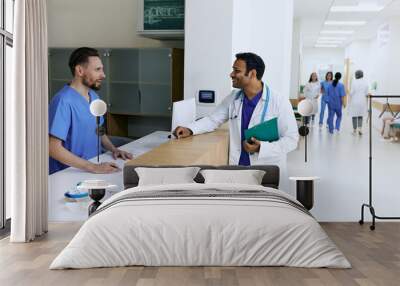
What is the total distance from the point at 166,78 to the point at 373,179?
2.58 meters

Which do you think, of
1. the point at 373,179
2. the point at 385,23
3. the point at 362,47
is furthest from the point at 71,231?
the point at 362,47

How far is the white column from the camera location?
5.86m

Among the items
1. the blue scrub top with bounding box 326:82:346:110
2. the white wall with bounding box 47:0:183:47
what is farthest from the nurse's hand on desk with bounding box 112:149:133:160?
the blue scrub top with bounding box 326:82:346:110

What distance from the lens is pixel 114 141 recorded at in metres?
6.20

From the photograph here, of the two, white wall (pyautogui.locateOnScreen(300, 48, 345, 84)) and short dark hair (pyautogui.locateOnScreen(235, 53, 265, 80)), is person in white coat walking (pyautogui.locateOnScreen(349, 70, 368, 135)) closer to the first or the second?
short dark hair (pyautogui.locateOnScreen(235, 53, 265, 80))

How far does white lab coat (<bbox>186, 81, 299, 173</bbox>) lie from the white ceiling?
8.66 ft

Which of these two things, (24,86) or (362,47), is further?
(362,47)

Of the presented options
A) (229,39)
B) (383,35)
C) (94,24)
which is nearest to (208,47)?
(229,39)

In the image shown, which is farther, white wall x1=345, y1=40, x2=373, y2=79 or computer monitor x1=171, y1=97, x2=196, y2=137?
white wall x1=345, y1=40, x2=373, y2=79

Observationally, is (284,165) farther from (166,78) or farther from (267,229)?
(267,229)

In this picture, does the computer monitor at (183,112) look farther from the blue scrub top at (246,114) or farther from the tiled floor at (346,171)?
the tiled floor at (346,171)

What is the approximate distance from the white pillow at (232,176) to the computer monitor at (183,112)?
2.02 feet

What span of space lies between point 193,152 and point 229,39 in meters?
1.05

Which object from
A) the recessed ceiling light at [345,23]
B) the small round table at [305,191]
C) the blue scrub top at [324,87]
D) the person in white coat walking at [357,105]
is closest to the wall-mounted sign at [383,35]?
the recessed ceiling light at [345,23]
